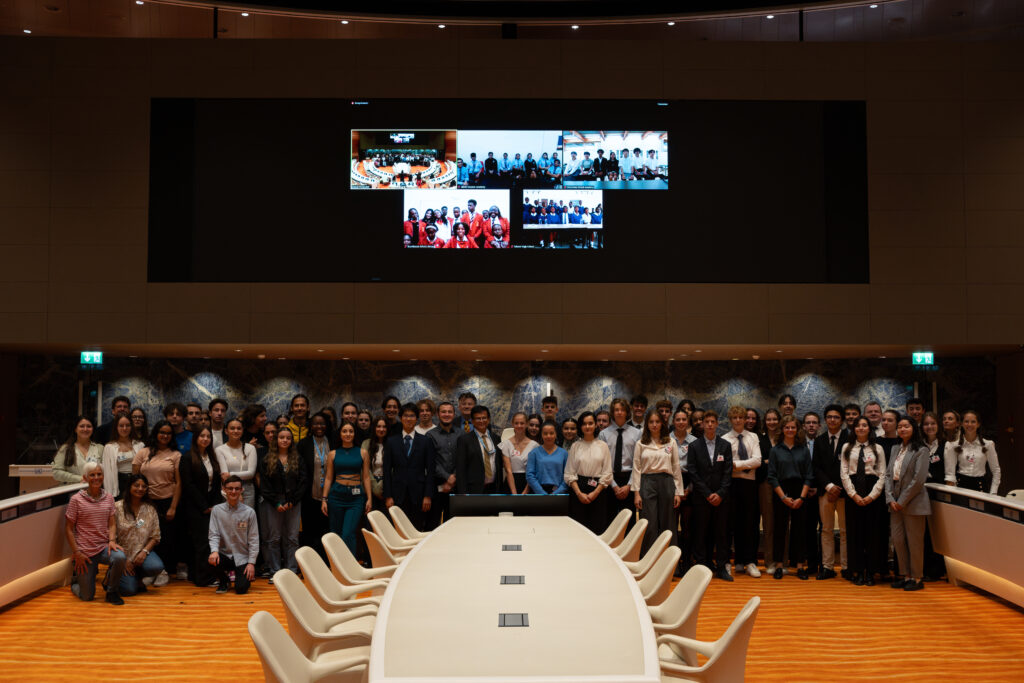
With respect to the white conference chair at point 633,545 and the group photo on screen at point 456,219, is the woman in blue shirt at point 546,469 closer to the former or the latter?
the white conference chair at point 633,545

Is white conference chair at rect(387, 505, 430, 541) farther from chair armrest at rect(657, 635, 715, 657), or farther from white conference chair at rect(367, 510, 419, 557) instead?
chair armrest at rect(657, 635, 715, 657)

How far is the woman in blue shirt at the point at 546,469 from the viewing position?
866 cm

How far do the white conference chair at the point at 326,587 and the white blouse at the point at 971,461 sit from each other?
611 cm

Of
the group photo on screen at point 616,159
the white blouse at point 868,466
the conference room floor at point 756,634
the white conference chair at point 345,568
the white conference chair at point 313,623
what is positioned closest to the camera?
the white conference chair at point 313,623

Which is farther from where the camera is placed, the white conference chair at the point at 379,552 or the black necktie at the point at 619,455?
the black necktie at the point at 619,455

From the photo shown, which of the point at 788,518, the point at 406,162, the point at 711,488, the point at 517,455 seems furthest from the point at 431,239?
the point at 788,518

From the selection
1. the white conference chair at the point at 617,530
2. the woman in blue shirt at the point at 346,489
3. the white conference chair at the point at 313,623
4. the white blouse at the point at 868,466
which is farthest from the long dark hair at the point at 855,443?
the white conference chair at the point at 313,623

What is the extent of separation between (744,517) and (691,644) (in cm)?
528

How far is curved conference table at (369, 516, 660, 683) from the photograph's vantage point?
294 centimetres

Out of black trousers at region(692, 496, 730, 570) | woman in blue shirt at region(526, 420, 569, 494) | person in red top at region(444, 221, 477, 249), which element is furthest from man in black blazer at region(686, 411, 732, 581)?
person in red top at region(444, 221, 477, 249)

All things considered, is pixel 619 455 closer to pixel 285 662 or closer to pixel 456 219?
pixel 456 219

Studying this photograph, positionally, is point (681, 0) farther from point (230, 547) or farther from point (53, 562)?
point (53, 562)

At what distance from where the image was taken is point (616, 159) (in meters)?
10.8

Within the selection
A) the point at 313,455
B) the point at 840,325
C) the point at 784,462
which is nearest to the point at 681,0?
the point at 840,325
